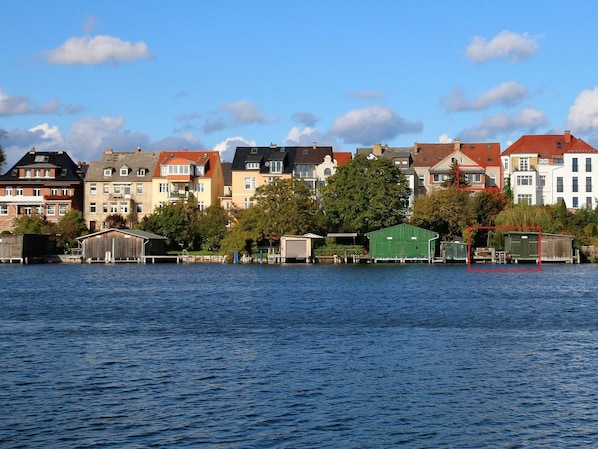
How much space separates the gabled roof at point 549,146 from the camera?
364 ft

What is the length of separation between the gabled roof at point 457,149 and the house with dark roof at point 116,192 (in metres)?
36.1

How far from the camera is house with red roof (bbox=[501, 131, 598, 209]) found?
359 feet

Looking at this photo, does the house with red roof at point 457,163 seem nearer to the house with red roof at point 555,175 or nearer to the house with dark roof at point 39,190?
the house with red roof at point 555,175

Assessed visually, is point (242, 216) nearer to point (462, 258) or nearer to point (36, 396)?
point (462, 258)

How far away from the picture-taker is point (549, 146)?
373 ft

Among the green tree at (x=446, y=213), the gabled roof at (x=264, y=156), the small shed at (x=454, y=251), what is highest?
the gabled roof at (x=264, y=156)

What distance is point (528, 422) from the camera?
21.8 m

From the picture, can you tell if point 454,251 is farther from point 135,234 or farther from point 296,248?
point 135,234

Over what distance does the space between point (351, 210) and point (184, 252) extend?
21.0m

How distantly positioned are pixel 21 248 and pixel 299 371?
7881 centimetres

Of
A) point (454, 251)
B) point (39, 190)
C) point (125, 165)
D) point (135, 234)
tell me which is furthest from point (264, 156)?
point (454, 251)

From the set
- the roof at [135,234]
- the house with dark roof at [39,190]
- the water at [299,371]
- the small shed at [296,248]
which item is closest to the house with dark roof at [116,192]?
the house with dark roof at [39,190]

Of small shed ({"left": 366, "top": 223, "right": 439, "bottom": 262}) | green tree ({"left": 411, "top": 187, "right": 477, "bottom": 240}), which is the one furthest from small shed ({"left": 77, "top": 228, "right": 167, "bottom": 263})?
green tree ({"left": 411, "top": 187, "right": 477, "bottom": 240})

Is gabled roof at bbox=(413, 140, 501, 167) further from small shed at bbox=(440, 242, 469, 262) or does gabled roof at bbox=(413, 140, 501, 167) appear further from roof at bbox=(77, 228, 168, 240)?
roof at bbox=(77, 228, 168, 240)
